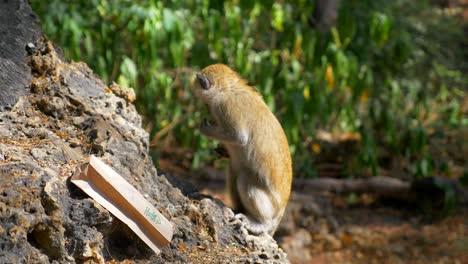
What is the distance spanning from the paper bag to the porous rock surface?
52 mm

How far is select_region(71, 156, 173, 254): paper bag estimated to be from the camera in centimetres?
372

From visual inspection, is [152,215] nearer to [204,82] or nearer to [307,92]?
[204,82]

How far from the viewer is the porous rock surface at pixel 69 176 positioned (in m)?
3.50

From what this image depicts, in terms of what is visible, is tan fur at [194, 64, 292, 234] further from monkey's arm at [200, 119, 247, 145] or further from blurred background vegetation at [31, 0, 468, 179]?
blurred background vegetation at [31, 0, 468, 179]

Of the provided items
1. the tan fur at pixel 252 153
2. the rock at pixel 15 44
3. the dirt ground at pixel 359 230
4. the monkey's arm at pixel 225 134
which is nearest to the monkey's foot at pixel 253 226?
the tan fur at pixel 252 153

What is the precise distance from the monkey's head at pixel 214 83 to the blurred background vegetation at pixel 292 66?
1.22 m

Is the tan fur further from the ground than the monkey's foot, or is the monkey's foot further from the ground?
the tan fur

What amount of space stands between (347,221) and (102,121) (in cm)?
624

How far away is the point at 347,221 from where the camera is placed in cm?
1002

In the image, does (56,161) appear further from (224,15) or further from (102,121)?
(224,15)

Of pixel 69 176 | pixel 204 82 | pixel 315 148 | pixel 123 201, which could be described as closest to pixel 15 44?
pixel 69 176

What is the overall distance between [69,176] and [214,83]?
2.14 m

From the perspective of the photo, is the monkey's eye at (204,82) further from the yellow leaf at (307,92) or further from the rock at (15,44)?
the yellow leaf at (307,92)

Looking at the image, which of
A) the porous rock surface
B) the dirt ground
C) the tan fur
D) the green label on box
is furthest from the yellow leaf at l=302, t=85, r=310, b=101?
the green label on box
